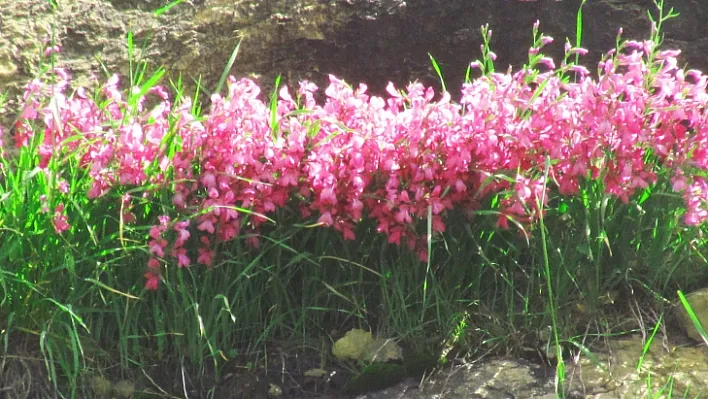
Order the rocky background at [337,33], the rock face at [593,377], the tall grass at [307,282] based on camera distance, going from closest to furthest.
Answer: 1. the rock face at [593,377]
2. the tall grass at [307,282]
3. the rocky background at [337,33]

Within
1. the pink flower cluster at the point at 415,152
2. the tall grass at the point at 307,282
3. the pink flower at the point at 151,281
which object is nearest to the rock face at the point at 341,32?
the tall grass at the point at 307,282

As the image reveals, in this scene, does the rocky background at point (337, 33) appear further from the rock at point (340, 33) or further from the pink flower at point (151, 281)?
the pink flower at point (151, 281)

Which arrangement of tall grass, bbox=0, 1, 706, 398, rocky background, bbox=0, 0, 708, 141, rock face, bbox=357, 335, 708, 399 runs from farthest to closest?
rocky background, bbox=0, 0, 708, 141 < tall grass, bbox=0, 1, 706, 398 < rock face, bbox=357, 335, 708, 399

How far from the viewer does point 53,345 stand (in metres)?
2.60

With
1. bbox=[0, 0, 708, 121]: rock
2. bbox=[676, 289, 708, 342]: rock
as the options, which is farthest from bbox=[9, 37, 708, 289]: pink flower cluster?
bbox=[0, 0, 708, 121]: rock

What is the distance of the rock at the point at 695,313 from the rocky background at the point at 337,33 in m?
1.46

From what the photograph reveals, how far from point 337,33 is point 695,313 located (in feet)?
6.14

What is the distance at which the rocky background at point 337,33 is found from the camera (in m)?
3.78

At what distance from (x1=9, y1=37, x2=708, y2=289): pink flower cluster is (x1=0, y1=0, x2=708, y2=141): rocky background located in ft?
4.03

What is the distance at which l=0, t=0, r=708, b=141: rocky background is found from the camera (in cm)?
378

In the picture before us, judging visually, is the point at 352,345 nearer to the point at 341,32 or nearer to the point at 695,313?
the point at 695,313

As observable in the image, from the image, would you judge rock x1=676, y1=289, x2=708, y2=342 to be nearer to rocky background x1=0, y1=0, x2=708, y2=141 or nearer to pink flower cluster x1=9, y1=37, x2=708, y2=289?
pink flower cluster x1=9, y1=37, x2=708, y2=289

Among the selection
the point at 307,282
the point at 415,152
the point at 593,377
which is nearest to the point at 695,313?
the point at 593,377

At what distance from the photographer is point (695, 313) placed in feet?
8.86
